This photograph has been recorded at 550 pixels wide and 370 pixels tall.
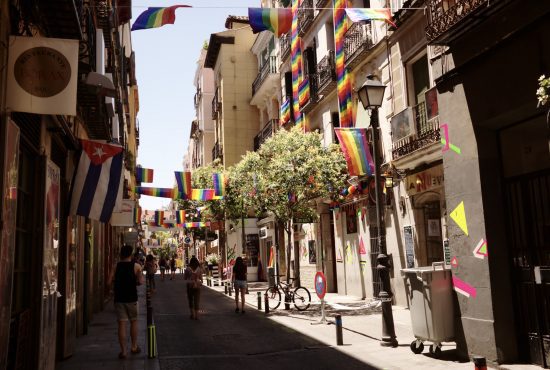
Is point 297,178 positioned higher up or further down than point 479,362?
higher up

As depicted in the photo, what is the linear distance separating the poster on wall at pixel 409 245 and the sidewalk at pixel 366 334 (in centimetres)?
140

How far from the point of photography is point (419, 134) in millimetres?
14758

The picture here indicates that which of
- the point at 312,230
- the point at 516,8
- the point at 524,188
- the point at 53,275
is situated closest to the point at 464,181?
the point at 524,188

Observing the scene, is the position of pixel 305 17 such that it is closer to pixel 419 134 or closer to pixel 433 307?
pixel 419 134

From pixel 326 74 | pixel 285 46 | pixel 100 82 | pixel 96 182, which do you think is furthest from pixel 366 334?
pixel 285 46

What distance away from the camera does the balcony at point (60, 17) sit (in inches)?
269

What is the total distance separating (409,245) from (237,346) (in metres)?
7.24

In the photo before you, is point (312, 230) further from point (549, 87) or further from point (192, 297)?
point (549, 87)

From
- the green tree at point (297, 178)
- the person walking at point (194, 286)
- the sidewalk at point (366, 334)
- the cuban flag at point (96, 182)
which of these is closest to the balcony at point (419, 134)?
the green tree at point (297, 178)

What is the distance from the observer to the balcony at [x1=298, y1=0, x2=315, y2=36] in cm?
2443

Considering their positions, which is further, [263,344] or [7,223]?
[263,344]

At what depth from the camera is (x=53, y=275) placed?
8070mm

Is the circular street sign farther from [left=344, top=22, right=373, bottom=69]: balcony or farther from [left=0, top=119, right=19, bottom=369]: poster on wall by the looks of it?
[left=344, top=22, right=373, bottom=69]: balcony

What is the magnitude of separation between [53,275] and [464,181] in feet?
21.6
